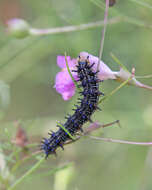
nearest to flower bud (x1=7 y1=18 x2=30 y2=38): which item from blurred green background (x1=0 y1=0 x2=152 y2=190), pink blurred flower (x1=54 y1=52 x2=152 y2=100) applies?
pink blurred flower (x1=54 y1=52 x2=152 y2=100)

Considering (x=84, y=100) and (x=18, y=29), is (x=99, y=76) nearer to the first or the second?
(x=84, y=100)

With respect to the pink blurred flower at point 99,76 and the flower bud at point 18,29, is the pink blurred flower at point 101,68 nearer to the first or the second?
the pink blurred flower at point 99,76

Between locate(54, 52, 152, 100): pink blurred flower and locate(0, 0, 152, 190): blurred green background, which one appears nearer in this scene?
locate(54, 52, 152, 100): pink blurred flower

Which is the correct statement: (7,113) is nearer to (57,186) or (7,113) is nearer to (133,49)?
(133,49)

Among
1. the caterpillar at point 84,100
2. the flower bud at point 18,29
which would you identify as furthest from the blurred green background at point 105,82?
the caterpillar at point 84,100

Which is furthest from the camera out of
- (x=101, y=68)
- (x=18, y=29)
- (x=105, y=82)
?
(x=105, y=82)

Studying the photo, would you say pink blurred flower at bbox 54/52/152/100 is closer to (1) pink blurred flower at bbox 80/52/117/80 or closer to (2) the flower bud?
(1) pink blurred flower at bbox 80/52/117/80

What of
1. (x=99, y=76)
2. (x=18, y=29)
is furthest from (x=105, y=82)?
(x=99, y=76)

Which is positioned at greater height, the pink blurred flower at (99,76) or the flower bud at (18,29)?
the flower bud at (18,29)

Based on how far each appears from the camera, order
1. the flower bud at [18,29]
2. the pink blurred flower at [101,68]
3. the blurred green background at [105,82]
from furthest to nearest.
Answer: the blurred green background at [105,82], the flower bud at [18,29], the pink blurred flower at [101,68]

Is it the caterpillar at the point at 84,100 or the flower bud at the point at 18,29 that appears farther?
the flower bud at the point at 18,29

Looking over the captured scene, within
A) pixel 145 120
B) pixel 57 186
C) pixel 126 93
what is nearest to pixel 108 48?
pixel 126 93
